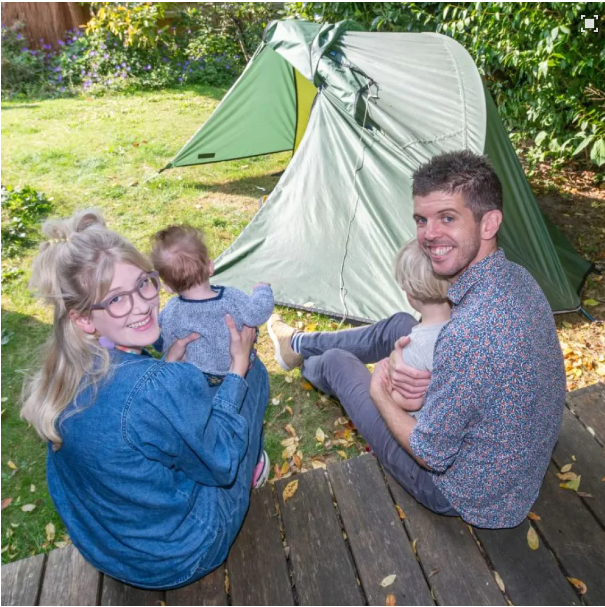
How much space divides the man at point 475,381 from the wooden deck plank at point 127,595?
1.05 m

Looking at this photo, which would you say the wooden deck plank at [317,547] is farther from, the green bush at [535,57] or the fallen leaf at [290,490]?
the green bush at [535,57]

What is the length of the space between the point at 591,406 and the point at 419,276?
1199mm

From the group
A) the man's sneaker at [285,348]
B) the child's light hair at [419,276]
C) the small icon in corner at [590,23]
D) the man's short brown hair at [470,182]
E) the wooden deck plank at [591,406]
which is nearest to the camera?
the man's short brown hair at [470,182]

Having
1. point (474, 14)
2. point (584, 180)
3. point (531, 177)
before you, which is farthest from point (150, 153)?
point (584, 180)

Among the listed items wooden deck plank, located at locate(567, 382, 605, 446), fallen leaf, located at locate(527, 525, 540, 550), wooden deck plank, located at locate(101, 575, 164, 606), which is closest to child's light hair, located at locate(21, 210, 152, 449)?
wooden deck plank, located at locate(101, 575, 164, 606)

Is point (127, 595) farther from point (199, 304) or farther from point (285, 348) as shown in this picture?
point (285, 348)

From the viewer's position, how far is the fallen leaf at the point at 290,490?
7.73 ft

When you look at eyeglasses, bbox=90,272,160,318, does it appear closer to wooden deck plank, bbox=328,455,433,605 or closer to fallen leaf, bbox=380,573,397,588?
wooden deck plank, bbox=328,455,433,605

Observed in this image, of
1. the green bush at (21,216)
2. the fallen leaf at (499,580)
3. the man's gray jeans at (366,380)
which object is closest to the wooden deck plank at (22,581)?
the man's gray jeans at (366,380)

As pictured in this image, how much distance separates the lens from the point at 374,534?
2186mm

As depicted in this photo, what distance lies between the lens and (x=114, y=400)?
5.37 ft

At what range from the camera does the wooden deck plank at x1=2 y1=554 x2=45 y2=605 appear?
81.2 inches

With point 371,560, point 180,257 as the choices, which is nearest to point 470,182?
point 180,257

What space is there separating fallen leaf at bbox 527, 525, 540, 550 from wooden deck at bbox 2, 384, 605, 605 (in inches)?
0.7
